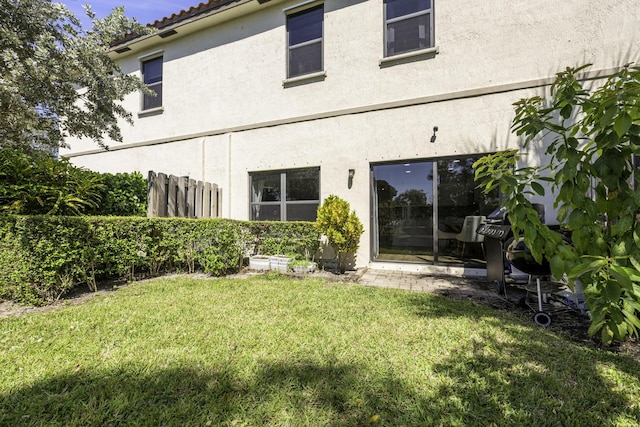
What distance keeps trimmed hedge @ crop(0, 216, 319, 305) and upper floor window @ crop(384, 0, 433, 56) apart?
4.76 metres

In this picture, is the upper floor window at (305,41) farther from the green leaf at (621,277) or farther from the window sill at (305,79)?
the green leaf at (621,277)

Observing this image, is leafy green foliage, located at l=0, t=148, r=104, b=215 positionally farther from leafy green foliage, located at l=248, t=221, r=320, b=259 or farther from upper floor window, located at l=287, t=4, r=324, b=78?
upper floor window, located at l=287, t=4, r=324, b=78

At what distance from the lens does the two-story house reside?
218 inches

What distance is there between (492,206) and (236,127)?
6.96m

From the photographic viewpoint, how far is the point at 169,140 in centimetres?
909

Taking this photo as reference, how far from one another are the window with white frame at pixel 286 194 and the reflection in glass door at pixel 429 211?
164cm

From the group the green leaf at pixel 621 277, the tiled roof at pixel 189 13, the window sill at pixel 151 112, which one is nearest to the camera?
the green leaf at pixel 621 277

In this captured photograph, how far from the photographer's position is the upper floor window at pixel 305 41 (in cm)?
731

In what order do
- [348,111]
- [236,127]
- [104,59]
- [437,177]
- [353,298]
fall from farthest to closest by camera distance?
[236,127] < [348,111] < [437,177] < [104,59] < [353,298]

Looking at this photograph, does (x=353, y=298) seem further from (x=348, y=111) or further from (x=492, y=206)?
Result: (x=348, y=111)

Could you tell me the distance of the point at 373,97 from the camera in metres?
6.63

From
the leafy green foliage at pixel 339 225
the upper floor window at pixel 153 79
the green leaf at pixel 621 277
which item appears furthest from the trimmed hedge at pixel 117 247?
the upper floor window at pixel 153 79

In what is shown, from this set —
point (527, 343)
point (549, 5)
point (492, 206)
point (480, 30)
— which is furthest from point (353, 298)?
point (549, 5)

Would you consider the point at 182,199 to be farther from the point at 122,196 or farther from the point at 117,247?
the point at 117,247
